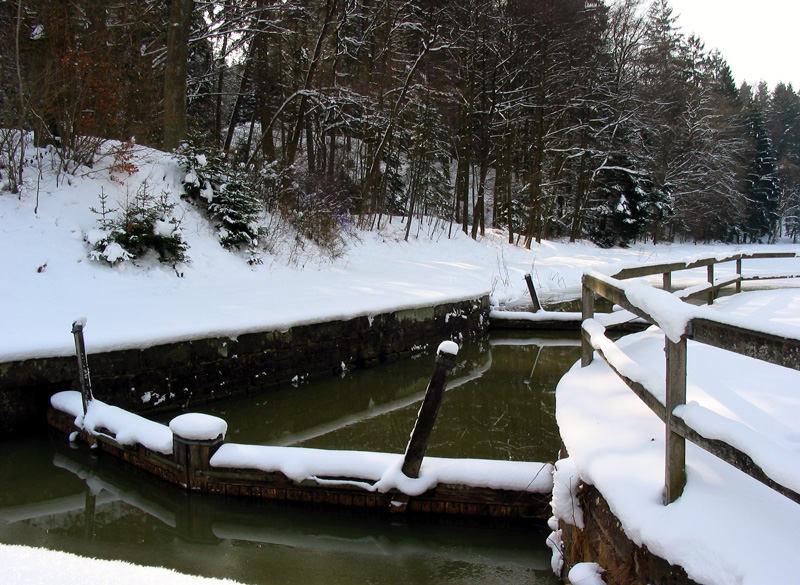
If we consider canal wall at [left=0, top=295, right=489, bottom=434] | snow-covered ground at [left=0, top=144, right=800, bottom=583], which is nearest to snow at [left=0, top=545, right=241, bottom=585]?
snow-covered ground at [left=0, top=144, right=800, bottom=583]

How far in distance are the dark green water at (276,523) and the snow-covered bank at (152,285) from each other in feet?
3.56

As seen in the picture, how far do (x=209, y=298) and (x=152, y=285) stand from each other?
1.04 m

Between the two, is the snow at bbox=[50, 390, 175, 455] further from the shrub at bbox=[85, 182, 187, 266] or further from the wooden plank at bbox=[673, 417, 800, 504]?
the wooden plank at bbox=[673, 417, 800, 504]

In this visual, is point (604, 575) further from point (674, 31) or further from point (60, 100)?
point (674, 31)

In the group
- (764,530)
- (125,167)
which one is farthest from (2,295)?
(764,530)

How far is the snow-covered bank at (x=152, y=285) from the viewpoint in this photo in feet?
19.2

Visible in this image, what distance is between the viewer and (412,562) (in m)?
3.46

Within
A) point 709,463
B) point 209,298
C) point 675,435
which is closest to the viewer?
point 675,435

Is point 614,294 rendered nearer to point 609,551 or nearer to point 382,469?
point 609,551

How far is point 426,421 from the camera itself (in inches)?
151

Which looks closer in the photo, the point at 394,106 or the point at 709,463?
the point at 709,463

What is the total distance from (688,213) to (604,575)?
37143 mm

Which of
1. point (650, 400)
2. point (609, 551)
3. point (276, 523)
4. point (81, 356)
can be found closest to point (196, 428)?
point (276, 523)

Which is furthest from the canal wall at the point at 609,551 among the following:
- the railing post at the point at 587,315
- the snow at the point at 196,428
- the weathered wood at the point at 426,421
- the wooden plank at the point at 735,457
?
the snow at the point at 196,428
